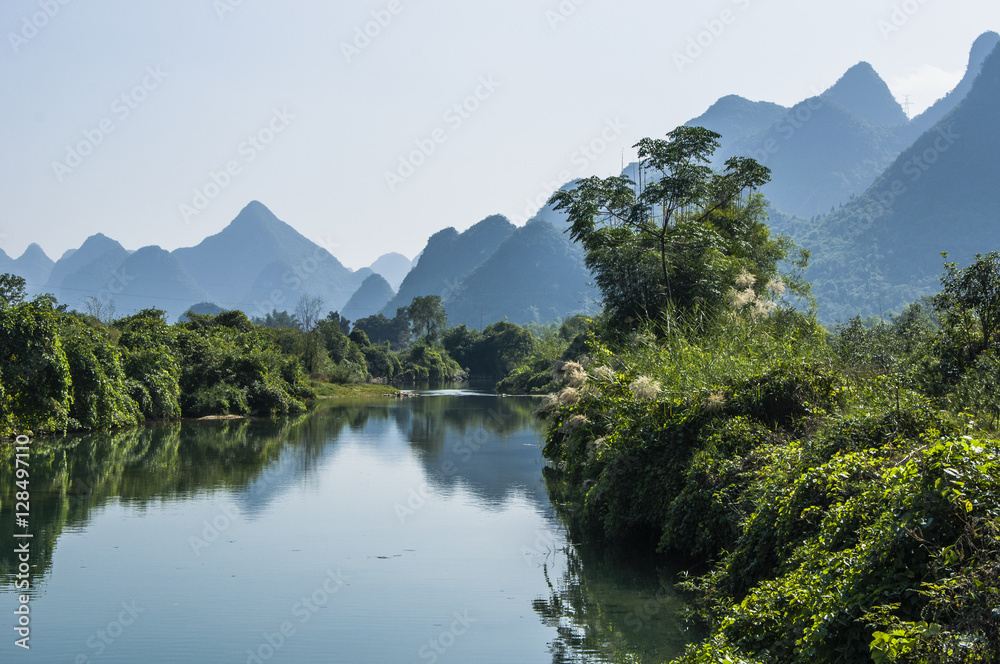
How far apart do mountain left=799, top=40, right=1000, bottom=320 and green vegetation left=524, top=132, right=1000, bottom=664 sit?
11917 cm

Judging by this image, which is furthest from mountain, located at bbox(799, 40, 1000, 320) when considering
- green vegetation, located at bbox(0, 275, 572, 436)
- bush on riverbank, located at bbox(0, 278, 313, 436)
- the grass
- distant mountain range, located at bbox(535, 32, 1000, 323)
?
bush on riverbank, located at bbox(0, 278, 313, 436)

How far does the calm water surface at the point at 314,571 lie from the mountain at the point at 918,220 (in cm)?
12126

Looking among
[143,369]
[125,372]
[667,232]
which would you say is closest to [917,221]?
[667,232]

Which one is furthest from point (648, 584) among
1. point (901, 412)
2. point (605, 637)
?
point (901, 412)

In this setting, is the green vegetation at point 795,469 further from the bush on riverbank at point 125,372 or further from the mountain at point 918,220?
the mountain at point 918,220

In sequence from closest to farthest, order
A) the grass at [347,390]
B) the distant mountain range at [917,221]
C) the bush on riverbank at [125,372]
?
the bush on riverbank at [125,372]
the grass at [347,390]
the distant mountain range at [917,221]

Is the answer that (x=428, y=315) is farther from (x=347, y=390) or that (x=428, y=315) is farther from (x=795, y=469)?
(x=795, y=469)

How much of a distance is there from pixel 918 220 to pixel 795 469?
14879 cm

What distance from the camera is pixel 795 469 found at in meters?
8.28

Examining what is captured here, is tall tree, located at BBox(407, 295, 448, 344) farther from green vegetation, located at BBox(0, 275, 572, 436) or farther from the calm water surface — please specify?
the calm water surface

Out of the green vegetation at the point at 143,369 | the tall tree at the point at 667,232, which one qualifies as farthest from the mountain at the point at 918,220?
the tall tree at the point at 667,232

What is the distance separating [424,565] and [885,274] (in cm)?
13632

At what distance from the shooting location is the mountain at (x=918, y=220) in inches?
4983

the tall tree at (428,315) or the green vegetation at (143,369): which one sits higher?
the tall tree at (428,315)
